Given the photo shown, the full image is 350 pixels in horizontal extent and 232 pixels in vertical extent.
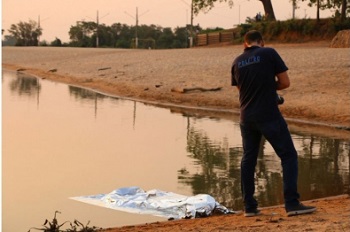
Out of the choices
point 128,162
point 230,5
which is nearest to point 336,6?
point 230,5

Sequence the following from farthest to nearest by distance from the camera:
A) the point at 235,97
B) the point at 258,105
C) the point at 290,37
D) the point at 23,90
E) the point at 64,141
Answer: the point at 290,37 < the point at 23,90 < the point at 235,97 < the point at 64,141 < the point at 258,105

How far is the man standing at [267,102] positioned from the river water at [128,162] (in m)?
1.38

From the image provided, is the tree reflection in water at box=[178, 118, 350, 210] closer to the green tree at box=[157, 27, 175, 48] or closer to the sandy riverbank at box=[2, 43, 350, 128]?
the sandy riverbank at box=[2, 43, 350, 128]

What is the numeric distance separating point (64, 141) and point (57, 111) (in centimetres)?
521

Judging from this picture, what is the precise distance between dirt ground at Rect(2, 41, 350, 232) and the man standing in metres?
0.34

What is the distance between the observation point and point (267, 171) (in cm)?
1001

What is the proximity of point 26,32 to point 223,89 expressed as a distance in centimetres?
5741

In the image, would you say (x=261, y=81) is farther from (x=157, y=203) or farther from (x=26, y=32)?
(x=26, y=32)

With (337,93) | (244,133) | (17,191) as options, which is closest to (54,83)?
(337,93)

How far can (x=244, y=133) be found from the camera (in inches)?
270

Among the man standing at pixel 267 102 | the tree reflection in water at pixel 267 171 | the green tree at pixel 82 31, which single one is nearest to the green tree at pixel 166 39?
the green tree at pixel 82 31

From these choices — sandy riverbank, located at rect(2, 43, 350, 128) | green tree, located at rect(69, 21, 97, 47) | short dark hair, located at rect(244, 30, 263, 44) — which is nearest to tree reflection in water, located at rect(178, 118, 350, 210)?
short dark hair, located at rect(244, 30, 263, 44)

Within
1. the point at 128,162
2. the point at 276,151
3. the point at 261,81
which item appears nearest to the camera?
the point at 261,81

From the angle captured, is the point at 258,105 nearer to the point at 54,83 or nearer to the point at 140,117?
the point at 140,117
